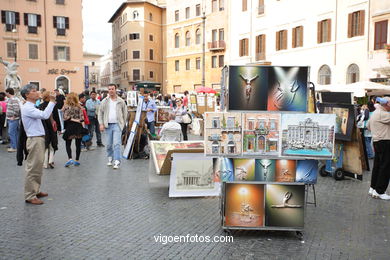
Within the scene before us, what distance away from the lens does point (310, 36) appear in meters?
29.0

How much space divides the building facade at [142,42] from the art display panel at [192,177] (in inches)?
2040

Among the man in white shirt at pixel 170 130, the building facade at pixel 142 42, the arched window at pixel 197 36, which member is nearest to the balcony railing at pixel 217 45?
the arched window at pixel 197 36

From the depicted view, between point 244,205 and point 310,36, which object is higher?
point 310,36

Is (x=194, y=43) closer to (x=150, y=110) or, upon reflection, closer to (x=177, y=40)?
(x=177, y=40)

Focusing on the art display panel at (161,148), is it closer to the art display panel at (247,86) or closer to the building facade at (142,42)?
the art display panel at (247,86)

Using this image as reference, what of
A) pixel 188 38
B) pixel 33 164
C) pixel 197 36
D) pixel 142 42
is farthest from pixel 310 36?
pixel 142 42

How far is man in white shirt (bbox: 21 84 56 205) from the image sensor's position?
6039 mm

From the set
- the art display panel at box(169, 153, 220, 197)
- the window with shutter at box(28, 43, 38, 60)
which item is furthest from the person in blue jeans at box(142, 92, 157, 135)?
the window with shutter at box(28, 43, 38, 60)

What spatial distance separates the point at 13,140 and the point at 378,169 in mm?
10181

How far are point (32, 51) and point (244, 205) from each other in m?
41.2

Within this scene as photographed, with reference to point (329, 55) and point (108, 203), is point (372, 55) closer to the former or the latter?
point (329, 55)

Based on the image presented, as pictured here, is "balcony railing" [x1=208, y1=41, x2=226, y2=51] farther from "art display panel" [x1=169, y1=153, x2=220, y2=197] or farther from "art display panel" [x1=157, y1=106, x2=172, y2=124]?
"art display panel" [x1=169, y1=153, x2=220, y2=197]

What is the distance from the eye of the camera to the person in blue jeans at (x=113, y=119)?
29.8 ft

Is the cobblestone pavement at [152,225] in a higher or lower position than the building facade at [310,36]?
lower
